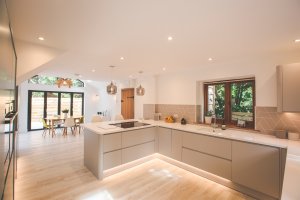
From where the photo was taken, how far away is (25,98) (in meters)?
6.45

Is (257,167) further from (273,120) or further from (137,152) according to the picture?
(137,152)

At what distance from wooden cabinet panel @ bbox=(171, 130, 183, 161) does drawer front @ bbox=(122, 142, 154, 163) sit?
55 centimetres

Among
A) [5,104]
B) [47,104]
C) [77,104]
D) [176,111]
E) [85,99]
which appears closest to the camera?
[5,104]

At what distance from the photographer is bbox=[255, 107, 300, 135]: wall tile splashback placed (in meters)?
2.45

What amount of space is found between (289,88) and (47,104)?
8.69 m

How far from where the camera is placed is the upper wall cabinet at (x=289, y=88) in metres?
2.20

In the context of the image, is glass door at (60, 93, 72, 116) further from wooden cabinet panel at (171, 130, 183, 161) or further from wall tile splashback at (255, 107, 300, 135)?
wall tile splashback at (255, 107, 300, 135)

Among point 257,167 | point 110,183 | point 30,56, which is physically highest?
point 30,56

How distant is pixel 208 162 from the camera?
2.74 meters

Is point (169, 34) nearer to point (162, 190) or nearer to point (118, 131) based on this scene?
point (118, 131)

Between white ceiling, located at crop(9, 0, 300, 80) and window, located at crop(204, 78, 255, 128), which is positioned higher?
white ceiling, located at crop(9, 0, 300, 80)

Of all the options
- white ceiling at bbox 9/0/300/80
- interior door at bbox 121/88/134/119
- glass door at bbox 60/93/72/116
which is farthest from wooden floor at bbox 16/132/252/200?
glass door at bbox 60/93/72/116

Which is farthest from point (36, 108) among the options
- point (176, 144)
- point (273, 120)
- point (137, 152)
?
point (273, 120)

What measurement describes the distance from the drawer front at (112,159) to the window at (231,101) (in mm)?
2497
